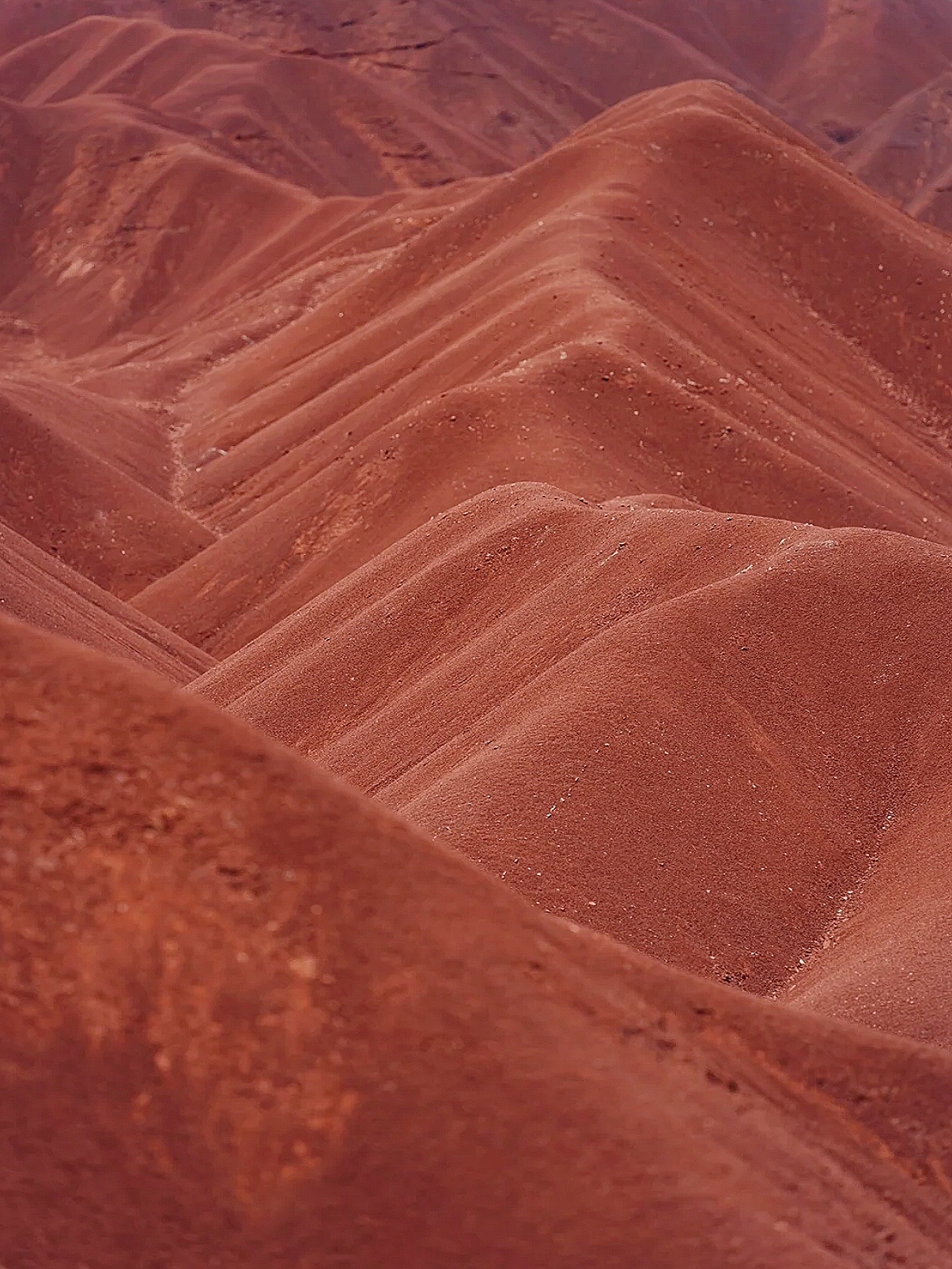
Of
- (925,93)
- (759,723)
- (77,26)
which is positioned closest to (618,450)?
(759,723)

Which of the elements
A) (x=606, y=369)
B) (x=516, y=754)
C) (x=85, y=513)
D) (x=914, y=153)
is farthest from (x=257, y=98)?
(x=516, y=754)

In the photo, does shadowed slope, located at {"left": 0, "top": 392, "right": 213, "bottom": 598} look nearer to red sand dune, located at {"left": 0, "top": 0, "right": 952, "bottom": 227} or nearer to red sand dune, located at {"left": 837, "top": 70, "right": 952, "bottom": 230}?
red sand dune, located at {"left": 0, "top": 0, "right": 952, "bottom": 227}

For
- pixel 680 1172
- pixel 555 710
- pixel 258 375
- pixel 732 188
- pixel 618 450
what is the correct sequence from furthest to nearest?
pixel 258 375 < pixel 732 188 < pixel 618 450 < pixel 555 710 < pixel 680 1172

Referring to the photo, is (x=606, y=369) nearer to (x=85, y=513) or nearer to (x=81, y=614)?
(x=81, y=614)

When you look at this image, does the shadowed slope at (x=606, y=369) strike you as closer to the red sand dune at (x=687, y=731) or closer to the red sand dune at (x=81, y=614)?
the red sand dune at (x=81, y=614)

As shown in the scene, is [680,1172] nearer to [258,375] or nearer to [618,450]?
[618,450]

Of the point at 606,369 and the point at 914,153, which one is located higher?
the point at 606,369

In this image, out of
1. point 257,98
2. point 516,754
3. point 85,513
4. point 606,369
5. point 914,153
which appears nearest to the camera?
point 516,754

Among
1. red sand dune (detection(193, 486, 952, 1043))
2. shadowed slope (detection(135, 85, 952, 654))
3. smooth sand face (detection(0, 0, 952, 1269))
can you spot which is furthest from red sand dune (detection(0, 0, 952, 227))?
red sand dune (detection(193, 486, 952, 1043))
